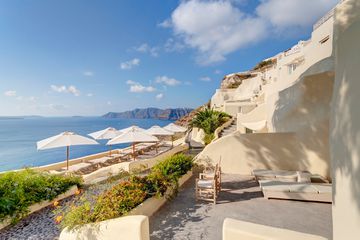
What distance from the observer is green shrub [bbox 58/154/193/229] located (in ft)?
16.4

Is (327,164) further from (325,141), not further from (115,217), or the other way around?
(115,217)

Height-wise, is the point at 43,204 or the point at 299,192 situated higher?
the point at 299,192

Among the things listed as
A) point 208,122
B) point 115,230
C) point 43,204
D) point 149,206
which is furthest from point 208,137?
point 115,230

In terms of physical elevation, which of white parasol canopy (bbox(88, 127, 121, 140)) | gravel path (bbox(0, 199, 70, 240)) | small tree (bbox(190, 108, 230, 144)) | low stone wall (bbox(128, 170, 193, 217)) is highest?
small tree (bbox(190, 108, 230, 144))

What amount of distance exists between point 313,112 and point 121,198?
9.20 m

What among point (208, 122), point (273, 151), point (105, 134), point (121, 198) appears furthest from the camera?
point (208, 122)

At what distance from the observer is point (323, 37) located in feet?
47.4

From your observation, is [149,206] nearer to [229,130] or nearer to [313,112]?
[313,112]

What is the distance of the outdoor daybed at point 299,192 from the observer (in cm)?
723

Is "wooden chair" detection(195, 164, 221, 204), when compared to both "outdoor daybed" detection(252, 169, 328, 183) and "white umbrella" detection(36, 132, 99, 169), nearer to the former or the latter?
"outdoor daybed" detection(252, 169, 328, 183)

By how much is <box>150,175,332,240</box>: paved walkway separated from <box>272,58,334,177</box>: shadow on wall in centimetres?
375

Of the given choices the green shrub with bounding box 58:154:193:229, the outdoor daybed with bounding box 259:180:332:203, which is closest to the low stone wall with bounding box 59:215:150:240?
the green shrub with bounding box 58:154:193:229

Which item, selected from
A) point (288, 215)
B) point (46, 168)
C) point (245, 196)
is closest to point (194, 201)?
point (245, 196)

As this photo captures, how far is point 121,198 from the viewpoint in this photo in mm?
5602
